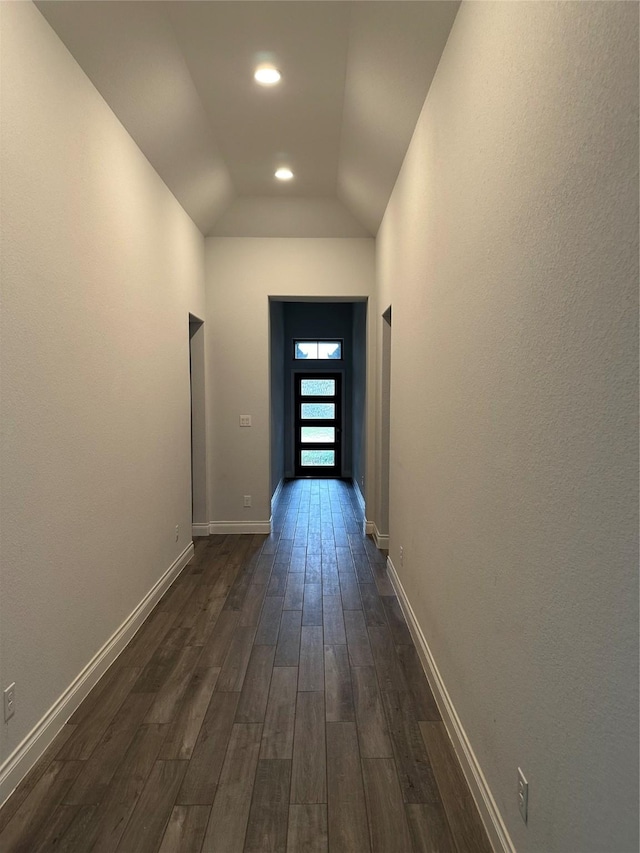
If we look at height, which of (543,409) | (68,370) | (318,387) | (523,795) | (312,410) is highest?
(318,387)

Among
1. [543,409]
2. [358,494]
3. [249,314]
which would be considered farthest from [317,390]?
[543,409]

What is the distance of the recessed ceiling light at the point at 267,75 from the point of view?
3053mm

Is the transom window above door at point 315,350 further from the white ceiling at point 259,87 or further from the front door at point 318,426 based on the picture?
the white ceiling at point 259,87

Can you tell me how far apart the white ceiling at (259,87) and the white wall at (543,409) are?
0.43 m

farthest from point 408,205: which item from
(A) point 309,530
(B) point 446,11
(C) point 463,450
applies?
(A) point 309,530

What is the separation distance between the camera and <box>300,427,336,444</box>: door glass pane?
989 centimetres

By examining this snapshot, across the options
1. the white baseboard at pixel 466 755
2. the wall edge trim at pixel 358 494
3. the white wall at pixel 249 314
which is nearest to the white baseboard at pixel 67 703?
the white baseboard at pixel 466 755

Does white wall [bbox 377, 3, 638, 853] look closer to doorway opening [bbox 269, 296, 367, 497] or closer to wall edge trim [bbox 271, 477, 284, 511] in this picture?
wall edge trim [bbox 271, 477, 284, 511]

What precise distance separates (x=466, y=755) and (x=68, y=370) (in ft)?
→ 7.37

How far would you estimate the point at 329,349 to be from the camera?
9.80 metres

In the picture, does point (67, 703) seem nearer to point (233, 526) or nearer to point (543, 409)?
point (543, 409)

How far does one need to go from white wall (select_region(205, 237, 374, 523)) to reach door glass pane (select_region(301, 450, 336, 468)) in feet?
13.7

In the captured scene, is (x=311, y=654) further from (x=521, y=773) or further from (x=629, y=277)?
(x=629, y=277)

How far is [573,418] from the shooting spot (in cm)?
122
